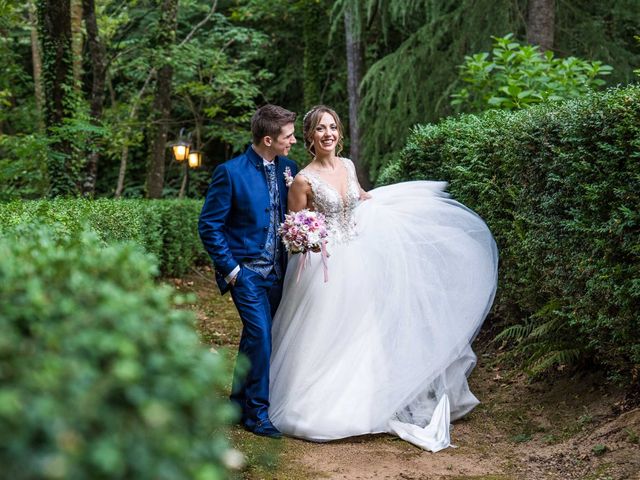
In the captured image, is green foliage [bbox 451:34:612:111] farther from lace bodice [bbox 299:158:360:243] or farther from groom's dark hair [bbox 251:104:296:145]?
groom's dark hair [bbox 251:104:296:145]

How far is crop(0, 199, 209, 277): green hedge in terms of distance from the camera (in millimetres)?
5578

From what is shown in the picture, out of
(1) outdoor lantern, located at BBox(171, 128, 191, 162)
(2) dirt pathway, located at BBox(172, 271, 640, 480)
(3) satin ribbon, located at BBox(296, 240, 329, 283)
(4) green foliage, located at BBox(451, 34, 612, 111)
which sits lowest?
(2) dirt pathway, located at BBox(172, 271, 640, 480)

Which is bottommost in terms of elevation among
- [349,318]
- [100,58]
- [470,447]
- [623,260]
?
[470,447]

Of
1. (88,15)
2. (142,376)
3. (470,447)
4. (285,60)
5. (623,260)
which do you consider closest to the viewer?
(142,376)

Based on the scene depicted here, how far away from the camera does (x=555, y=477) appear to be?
14.5 ft

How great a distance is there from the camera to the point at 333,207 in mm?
5703

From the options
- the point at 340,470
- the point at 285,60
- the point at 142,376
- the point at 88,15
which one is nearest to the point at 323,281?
the point at 340,470

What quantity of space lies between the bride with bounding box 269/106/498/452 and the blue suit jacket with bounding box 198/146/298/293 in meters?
0.29

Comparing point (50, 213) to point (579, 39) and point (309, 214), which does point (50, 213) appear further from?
point (579, 39)

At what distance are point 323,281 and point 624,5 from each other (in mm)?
9788

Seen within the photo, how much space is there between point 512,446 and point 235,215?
2511 mm

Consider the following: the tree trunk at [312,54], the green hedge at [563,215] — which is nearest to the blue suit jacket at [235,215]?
the green hedge at [563,215]

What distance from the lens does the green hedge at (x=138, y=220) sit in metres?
5.58

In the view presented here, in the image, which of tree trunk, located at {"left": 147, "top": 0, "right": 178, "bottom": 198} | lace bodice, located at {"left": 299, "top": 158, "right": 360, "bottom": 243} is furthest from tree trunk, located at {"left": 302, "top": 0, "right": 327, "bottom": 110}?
lace bodice, located at {"left": 299, "top": 158, "right": 360, "bottom": 243}
